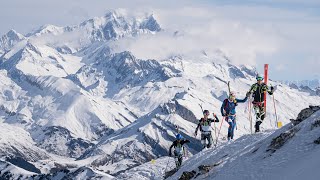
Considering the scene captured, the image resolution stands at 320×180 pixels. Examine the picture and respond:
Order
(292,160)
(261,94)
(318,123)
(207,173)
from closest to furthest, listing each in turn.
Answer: (292,160), (318,123), (207,173), (261,94)

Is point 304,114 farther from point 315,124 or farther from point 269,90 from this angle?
point 269,90

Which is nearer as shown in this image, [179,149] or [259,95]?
[259,95]

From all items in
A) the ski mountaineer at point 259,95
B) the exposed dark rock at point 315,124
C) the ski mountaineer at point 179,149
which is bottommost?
the ski mountaineer at point 179,149

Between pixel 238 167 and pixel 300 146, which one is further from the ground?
pixel 300 146

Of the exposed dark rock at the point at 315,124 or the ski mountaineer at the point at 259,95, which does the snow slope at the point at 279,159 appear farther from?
the ski mountaineer at the point at 259,95

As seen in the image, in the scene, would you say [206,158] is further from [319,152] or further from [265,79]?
[319,152]

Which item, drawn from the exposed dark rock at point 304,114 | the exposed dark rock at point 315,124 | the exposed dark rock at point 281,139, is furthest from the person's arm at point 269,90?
the exposed dark rock at point 315,124

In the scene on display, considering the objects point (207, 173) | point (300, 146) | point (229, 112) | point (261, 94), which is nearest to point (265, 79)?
point (261, 94)

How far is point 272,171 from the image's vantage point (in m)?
21.2

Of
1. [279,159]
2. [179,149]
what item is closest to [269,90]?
[179,149]

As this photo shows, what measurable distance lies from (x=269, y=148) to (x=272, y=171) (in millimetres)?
3951

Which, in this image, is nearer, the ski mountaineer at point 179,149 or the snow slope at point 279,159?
the snow slope at point 279,159

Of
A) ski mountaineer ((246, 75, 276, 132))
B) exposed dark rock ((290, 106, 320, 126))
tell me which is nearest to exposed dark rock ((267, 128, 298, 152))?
exposed dark rock ((290, 106, 320, 126))

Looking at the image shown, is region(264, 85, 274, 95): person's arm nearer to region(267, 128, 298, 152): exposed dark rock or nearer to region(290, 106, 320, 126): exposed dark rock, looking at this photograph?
region(290, 106, 320, 126): exposed dark rock
